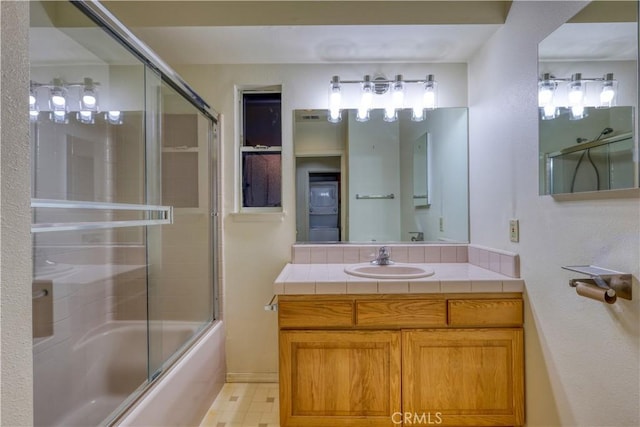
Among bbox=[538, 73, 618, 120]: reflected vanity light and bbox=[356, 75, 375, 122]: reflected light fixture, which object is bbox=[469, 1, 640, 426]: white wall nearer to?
bbox=[538, 73, 618, 120]: reflected vanity light

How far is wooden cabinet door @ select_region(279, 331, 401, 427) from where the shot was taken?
149cm

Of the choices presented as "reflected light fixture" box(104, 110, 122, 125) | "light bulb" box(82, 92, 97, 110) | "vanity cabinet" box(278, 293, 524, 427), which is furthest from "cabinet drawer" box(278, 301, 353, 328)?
"light bulb" box(82, 92, 97, 110)

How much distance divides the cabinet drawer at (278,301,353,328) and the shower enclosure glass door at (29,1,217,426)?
2.04 ft

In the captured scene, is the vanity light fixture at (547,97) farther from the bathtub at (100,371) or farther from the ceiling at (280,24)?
the bathtub at (100,371)

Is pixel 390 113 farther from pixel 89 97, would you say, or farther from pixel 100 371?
A: pixel 100 371

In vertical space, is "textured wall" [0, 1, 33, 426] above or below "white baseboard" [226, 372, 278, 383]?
above

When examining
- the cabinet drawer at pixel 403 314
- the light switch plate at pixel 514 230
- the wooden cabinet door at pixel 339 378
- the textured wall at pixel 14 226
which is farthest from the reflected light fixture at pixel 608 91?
the textured wall at pixel 14 226

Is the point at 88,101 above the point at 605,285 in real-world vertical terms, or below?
above

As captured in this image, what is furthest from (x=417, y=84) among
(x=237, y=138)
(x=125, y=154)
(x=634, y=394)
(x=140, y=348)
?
(x=140, y=348)

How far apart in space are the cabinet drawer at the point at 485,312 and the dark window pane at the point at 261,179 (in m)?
1.22

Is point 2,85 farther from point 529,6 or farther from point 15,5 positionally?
point 529,6

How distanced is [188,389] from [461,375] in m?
1.33

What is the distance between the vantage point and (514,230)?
1.53 metres

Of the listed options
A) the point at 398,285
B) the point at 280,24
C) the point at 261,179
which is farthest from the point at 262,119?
the point at 398,285
